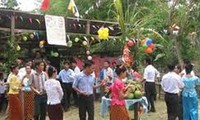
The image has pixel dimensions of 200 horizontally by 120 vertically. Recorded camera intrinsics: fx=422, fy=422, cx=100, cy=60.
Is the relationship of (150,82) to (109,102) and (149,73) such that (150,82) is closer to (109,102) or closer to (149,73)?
(149,73)

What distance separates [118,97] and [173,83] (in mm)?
1934

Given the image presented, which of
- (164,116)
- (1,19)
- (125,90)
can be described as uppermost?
(1,19)

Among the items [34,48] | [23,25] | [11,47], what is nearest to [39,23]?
[23,25]

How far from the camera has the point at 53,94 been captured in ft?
29.1

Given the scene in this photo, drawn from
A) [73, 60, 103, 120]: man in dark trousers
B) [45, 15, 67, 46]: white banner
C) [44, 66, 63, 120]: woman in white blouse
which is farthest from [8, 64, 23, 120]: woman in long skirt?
[45, 15, 67, 46]: white banner

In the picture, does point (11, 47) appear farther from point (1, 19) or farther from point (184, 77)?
point (184, 77)

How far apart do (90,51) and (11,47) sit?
4935mm

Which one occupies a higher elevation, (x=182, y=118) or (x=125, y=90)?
(x=125, y=90)

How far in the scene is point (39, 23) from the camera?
1349 cm

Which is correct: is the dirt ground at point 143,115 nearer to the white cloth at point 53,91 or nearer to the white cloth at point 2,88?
the white cloth at point 2,88

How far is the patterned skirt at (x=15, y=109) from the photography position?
35.2ft

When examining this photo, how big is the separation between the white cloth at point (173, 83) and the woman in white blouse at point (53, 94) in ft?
9.02

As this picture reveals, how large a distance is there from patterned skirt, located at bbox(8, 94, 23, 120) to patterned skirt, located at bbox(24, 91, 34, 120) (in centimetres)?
19

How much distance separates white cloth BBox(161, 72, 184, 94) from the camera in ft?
33.0
